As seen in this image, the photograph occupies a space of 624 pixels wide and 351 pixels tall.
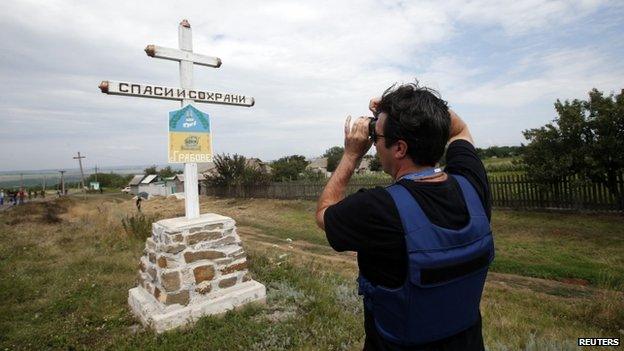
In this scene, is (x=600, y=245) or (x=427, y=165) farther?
(x=600, y=245)

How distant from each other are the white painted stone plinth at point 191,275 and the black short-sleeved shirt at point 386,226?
3436 mm

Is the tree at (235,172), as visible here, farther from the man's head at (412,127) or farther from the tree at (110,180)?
the tree at (110,180)

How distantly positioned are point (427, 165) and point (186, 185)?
421cm

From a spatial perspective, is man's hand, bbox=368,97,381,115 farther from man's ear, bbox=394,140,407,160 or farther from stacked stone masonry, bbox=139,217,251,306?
stacked stone masonry, bbox=139,217,251,306

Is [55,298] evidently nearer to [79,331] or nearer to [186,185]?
[79,331]

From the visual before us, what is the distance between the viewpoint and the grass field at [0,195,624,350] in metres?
4.00

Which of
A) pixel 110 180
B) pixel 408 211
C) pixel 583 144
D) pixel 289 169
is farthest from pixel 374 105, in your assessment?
pixel 110 180

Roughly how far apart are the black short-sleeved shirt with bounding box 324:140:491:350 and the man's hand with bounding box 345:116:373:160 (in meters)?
0.26

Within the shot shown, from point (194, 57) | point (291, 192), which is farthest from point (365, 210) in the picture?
point (291, 192)

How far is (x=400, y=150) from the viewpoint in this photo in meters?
1.53

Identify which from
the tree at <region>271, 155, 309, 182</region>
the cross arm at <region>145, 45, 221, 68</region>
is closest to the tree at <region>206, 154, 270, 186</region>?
the tree at <region>271, 155, 309, 182</region>

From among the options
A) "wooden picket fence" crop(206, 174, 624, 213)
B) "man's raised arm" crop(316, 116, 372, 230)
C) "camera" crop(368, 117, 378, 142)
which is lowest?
"wooden picket fence" crop(206, 174, 624, 213)

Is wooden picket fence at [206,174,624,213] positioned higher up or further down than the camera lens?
further down

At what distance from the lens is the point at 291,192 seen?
25906mm
